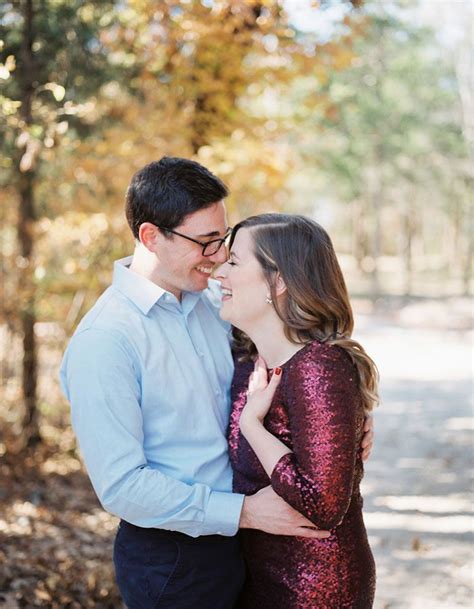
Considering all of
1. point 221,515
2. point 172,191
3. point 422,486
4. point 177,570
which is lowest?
point 422,486

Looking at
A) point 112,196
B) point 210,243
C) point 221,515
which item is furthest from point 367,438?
point 112,196

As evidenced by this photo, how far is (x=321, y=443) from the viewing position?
2311 mm

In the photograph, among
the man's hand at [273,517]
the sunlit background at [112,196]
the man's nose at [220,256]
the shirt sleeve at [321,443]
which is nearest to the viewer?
the shirt sleeve at [321,443]

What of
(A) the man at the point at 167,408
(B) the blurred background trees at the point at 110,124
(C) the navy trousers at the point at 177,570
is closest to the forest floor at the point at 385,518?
(B) the blurred background trees at the point at 110,124

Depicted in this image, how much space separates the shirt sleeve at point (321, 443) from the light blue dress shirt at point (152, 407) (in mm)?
257

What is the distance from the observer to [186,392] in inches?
102

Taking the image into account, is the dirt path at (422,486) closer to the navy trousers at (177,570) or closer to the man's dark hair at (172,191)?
the navy trousers at (177,570)

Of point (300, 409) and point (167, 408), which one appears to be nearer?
point (300, 409)

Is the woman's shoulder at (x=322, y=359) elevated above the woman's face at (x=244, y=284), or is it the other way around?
the woman's face at (x=244, y=284)

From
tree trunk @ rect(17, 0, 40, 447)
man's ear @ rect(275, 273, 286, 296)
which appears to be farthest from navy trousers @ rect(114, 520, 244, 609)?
tree trunk @ rect(17, 0, 40, 447)

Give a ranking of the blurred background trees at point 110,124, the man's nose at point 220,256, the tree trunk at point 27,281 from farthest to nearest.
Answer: the tree trunk at point 27,281 → the blurred background trees at point 110,124 → the man's nose at point 220,256

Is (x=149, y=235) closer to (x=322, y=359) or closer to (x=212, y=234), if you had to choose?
(x=212, y=234)

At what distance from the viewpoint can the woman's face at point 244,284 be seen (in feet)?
8.43

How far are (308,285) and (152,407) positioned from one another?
620mm
